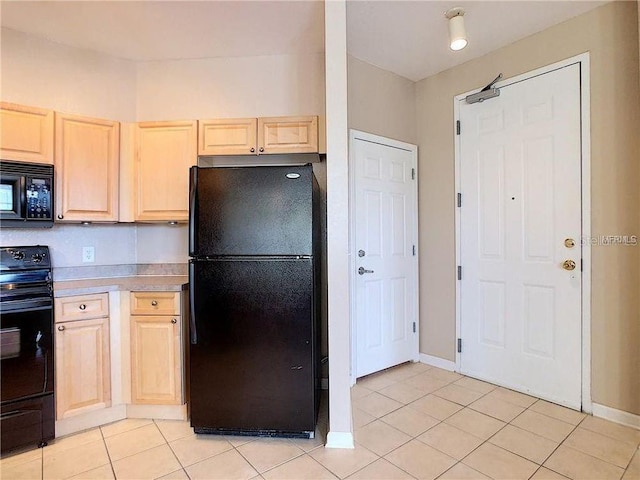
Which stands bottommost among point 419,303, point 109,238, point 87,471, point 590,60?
point 87,471

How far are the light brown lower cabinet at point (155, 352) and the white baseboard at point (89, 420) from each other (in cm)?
15

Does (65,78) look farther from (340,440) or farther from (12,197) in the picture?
(340,440)

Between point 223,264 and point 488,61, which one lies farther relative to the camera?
point 488,61

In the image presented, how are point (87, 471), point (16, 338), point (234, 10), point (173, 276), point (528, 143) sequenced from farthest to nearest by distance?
1. point (173, 276)
2. point (528, 143)
3. point (234, 10)
4. point (16, 338)
5. point (87, 471)

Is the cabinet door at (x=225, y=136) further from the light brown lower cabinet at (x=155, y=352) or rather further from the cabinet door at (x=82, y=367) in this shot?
the cabinet door at (x=82, y=367)

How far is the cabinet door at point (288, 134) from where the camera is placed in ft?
8.11

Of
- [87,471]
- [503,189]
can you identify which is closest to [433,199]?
[503,189]

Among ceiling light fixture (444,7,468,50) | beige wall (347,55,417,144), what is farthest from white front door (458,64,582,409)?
ceiling light fixture (444,7,468,50)

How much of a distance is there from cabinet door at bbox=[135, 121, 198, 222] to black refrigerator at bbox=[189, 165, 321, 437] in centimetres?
61

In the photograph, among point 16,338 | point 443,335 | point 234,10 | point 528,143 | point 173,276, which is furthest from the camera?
point 443,335

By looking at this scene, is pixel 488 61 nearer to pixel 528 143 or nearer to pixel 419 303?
pixel 528 143

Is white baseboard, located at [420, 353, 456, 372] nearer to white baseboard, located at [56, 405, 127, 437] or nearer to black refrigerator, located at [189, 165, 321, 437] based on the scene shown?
black refrigerator, located at [189, 165, 321, 437]

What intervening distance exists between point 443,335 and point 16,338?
9.94 feet

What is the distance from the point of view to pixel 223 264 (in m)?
1.96
